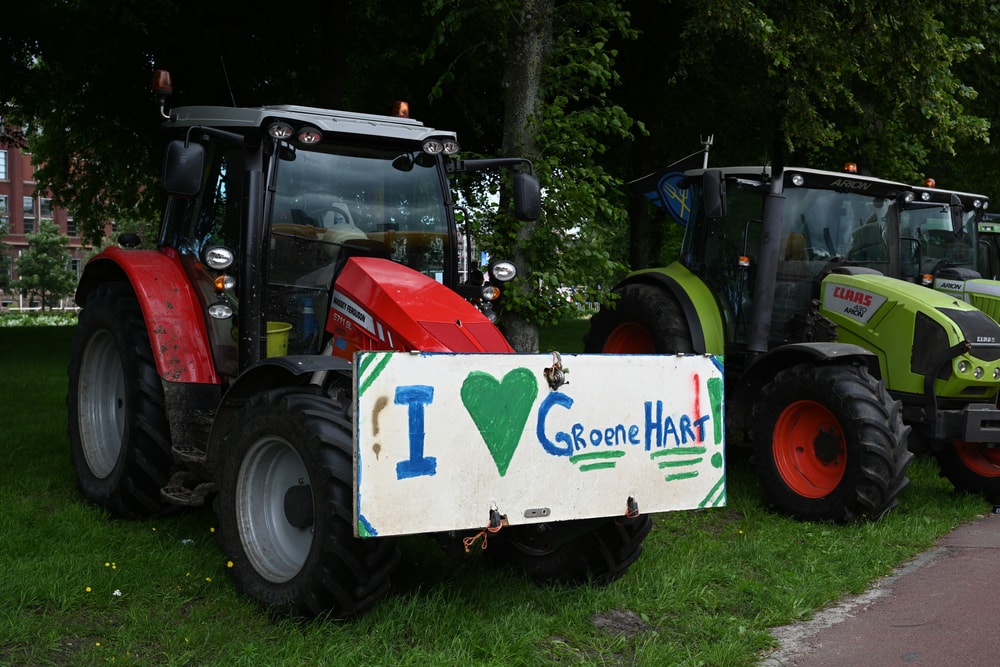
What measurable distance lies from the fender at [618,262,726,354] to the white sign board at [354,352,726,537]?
3.54 metres

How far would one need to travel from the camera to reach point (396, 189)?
5754 mm

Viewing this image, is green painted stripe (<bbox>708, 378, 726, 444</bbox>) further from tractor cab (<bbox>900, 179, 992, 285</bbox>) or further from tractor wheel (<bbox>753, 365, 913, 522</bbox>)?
tractor cab (<bbox>900, 179, 992, 285</bbox>)

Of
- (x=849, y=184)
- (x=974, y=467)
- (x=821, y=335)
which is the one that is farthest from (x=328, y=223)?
(x=974, y=467)

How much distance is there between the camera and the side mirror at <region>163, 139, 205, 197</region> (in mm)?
5020

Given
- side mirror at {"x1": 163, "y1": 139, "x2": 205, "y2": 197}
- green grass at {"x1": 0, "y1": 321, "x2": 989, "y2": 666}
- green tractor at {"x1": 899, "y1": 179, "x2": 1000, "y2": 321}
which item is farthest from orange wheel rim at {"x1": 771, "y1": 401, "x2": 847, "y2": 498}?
side mirror at {"x1": 163, "y1": 139, "x2": 205, "y2": 197}

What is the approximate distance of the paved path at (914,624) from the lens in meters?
4.40

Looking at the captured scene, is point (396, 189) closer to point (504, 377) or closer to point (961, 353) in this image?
point (504, 377)

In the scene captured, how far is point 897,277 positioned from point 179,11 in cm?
1135

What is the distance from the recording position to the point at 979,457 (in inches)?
308

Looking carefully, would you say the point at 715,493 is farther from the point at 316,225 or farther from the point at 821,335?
the point at 821,335

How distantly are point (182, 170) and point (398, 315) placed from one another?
1.31m

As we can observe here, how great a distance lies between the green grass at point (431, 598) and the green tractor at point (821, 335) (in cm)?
53

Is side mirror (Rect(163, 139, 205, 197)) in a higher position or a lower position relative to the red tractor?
higher

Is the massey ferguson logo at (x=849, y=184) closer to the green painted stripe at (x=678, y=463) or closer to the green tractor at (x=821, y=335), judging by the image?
the green tractor at (x=821, y=335)
